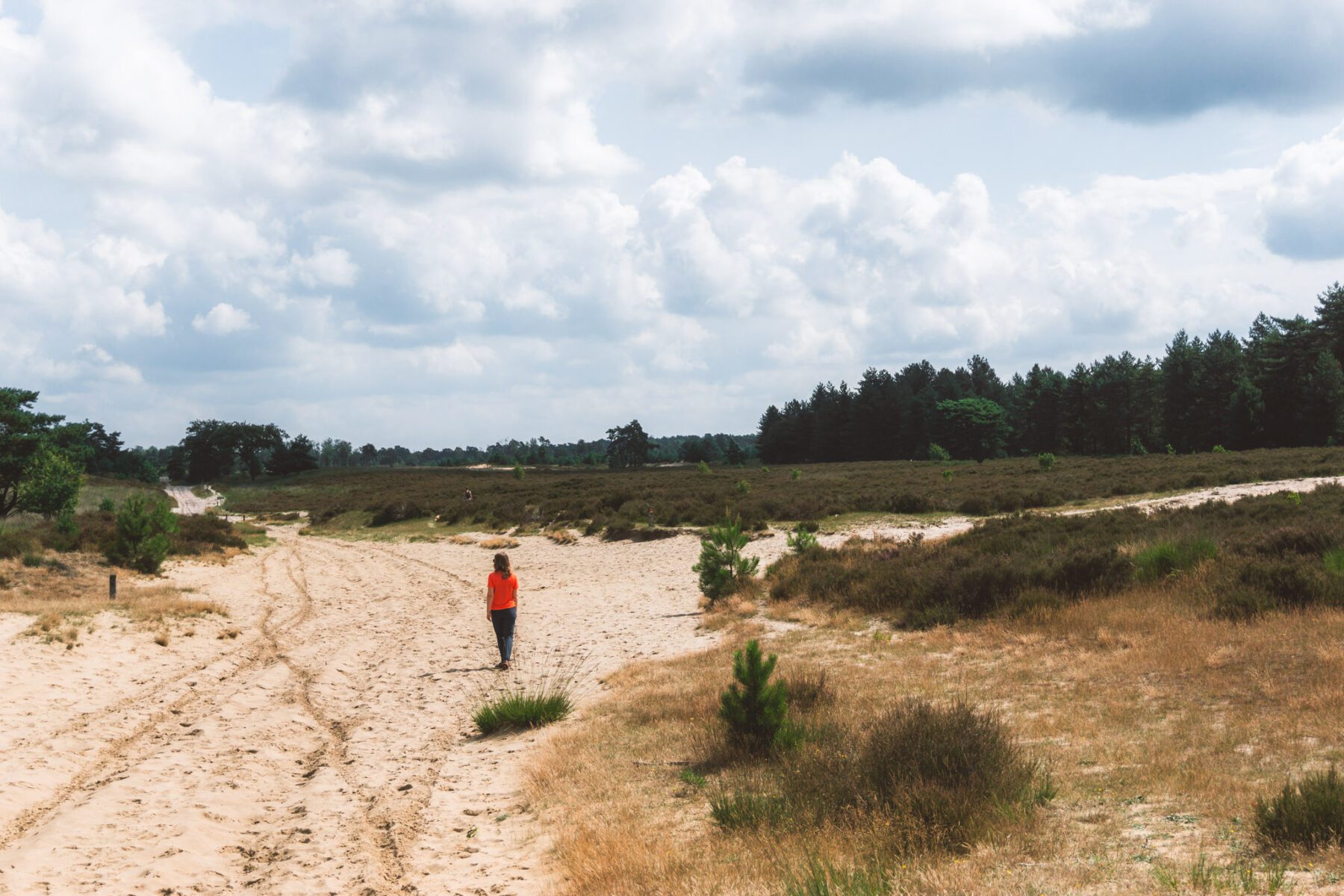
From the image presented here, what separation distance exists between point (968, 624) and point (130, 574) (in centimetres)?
2305

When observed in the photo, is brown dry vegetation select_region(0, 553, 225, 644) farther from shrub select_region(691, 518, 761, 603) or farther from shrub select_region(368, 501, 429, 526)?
shrub select_region(368, 501, 429, 526)

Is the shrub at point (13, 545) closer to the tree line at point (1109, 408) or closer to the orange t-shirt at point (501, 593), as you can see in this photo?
the orange t-shirt at point (501, 593)

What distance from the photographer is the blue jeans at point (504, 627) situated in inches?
574

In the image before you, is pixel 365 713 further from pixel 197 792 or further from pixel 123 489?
pixel 123 489

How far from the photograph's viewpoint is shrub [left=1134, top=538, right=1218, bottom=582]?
13.9m

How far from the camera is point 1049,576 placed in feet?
47.7

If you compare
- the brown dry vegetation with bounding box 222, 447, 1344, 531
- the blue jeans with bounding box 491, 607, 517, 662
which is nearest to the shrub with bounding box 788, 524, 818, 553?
the blue jeans with bounding box 491, 607, 517, 662

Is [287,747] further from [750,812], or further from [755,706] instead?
[750,812]

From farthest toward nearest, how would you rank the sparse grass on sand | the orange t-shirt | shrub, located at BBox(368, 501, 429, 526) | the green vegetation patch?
shrub, located at BBox(368, 501, 429, 526)
the orange t-shirt
the green vegetation patch
the sparse grass on sand

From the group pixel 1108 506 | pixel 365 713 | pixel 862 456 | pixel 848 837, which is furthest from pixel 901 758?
pixel 862 456

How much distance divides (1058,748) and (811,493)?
35574mm

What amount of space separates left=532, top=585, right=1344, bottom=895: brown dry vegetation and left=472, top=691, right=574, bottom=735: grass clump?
0.65m

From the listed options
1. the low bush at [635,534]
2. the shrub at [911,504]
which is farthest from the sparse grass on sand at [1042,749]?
the low bush at [635,534]

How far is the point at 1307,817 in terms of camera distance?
4.84m
